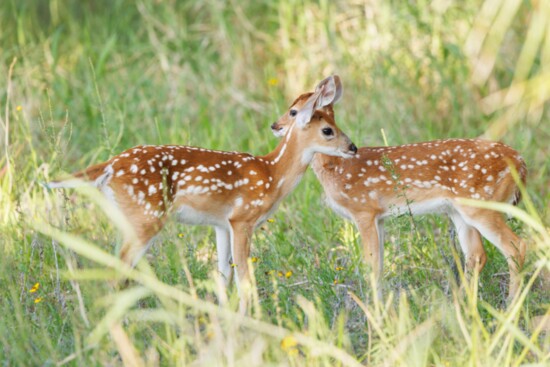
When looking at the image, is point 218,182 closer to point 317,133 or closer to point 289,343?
point 317,133

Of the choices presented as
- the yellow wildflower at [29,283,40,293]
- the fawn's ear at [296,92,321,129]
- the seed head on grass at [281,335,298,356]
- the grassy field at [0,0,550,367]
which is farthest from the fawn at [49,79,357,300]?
the seed head on grass at [281,335,298,356]

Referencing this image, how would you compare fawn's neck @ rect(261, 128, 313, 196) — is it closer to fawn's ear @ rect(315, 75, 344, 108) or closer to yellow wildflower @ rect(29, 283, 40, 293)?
fawn's ear @ rect(315, 75, 344, 108)

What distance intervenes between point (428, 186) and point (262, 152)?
7.81 ft

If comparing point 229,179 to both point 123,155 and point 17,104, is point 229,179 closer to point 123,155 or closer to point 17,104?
point 123,155

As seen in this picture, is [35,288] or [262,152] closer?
[35,288]

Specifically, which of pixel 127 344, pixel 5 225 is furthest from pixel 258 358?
pixel 5 225

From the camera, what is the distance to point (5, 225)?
21.2 ft

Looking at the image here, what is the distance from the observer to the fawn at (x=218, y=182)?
5.43 meters

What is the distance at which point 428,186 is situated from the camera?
6031 mm

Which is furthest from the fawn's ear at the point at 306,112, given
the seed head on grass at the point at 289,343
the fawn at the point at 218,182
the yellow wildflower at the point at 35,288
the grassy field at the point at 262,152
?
the seed head on grass at the point at 289,343

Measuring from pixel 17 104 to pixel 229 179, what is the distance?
133 inches

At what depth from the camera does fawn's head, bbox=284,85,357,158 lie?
5.99 metres

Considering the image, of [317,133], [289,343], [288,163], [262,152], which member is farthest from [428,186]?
[262,152]

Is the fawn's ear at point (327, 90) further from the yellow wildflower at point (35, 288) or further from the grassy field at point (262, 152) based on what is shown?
the yellow wildflower at point (35, 288)
